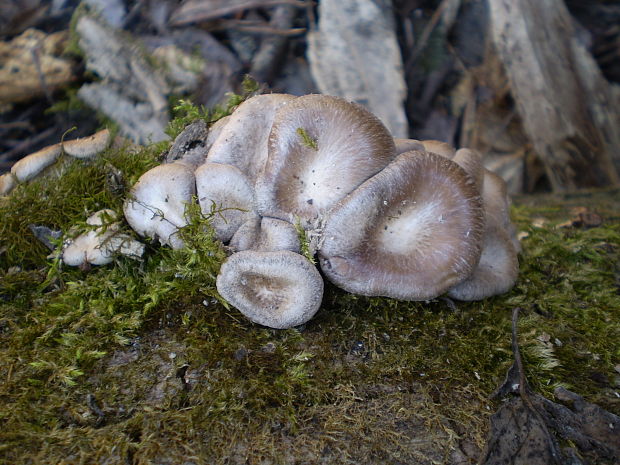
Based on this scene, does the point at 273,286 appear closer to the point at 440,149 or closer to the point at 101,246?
the point at 101,246

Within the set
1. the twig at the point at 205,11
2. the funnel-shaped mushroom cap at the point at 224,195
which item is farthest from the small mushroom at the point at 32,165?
the twig at the point at 205,11

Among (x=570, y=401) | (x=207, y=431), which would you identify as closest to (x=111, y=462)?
(x=207, y=431)

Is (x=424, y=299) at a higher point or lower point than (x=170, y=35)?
lower

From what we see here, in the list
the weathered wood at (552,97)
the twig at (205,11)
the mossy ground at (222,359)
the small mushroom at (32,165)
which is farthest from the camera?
the weathered wood at (552,97)

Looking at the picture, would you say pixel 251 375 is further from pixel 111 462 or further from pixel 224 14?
pixel 224 14

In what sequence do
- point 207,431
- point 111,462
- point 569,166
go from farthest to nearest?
point 569,166 → point 207,431 → point 111,462

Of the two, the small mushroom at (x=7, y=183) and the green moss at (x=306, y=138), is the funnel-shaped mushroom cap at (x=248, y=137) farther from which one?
the small mushroom at (x=7, y=183)

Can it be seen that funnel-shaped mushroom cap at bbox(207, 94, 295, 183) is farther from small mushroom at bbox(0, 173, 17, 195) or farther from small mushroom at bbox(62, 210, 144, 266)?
small mushroom at bbox(0, 173, 17, 195)

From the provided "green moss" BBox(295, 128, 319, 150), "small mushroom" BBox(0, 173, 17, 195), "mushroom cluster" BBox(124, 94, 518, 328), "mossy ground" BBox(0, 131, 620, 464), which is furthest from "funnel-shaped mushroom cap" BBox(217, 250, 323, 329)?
"small mushroom" BBox(0, 173, 17, 195)
